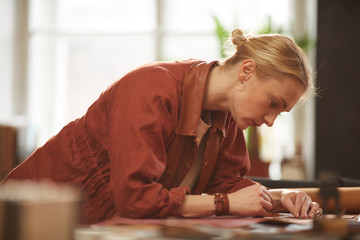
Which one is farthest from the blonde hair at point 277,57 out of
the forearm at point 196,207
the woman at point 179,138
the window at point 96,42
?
the window at point 96,42

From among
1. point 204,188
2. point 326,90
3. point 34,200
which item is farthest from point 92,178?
point 326,90

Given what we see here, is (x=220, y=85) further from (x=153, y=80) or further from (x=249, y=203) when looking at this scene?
(x=249, y=203)

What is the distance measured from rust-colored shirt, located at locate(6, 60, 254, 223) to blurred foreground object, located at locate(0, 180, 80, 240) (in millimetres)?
514

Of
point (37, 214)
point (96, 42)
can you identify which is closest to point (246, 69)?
point (37, 214)

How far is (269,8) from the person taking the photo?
5371 millimetres

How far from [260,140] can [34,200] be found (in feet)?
14.0

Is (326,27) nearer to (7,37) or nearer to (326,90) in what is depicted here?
(326,90)

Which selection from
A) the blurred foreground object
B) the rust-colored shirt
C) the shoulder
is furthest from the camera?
the shoulder

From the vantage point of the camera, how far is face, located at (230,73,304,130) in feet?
4.72

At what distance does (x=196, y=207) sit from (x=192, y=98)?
1.07 ft

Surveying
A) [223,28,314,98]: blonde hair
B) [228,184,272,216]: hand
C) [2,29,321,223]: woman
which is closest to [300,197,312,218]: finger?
[2,29,321,223]: woman

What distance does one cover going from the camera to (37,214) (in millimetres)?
586

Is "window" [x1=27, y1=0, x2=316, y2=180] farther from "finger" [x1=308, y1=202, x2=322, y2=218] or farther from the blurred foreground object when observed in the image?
the blurred foreground object

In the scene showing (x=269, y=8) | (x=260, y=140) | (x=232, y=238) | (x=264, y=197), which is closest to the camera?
(x=232, y=238)
